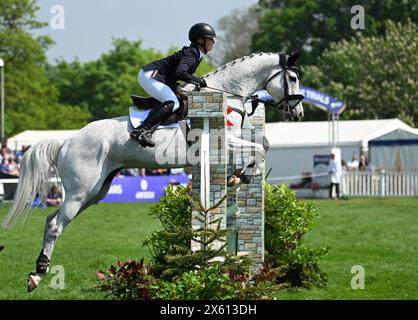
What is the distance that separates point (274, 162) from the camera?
36.2 meters

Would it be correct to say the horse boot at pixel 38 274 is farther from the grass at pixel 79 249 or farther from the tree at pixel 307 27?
the tree at pixel 307 27

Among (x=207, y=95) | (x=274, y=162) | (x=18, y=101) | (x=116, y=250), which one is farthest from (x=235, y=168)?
(x=18, y=101)

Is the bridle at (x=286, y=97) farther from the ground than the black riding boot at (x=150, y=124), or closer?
farther from the ground

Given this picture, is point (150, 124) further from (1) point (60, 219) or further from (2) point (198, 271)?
(2) point (198, 271)

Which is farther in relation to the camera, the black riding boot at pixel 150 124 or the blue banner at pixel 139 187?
the blue banner at pixel 139 187

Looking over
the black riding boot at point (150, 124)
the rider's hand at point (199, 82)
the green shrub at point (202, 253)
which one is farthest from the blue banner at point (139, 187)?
the green shrub at point (202, 253)

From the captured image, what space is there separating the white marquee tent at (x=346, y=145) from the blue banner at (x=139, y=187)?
6.52 meters

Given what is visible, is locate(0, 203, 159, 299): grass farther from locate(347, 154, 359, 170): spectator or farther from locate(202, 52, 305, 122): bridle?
locate(347, 154, 359, 170): spectator

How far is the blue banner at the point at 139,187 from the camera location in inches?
1094

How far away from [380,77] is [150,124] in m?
45.9

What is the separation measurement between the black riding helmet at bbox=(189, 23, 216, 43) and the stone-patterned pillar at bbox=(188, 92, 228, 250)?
112cm

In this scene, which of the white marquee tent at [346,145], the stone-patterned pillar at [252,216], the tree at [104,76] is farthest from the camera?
the tree at [104,76]

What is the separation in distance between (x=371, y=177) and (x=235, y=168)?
23581 millimetres
